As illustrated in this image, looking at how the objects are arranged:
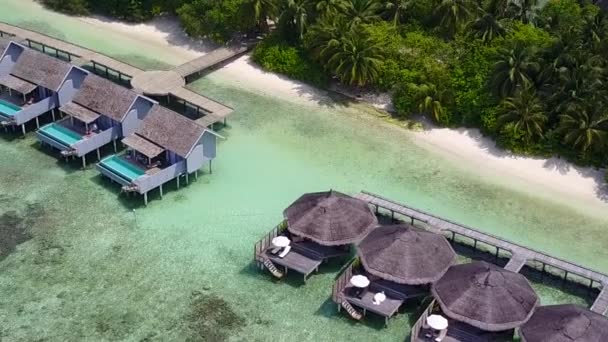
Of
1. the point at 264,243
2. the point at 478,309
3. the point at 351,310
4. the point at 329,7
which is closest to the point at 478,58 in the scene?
the point at 329,7

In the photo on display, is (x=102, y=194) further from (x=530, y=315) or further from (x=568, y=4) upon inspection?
(x=568, y=4)

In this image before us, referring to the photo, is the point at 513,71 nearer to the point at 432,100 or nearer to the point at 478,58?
the point at 478,58

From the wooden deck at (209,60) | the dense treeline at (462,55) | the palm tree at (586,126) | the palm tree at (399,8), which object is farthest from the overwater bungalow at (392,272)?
the palm tree at (399,8)

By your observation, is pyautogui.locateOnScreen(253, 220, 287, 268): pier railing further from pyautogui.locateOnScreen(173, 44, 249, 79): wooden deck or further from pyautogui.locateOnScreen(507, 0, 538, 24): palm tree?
pyautogui.locateOnScreen(507, 0, 538, 24): palm tree

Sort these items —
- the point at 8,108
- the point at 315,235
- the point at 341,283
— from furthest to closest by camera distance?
the point at 8,108 → the point at 315,235 → the point at 341,283

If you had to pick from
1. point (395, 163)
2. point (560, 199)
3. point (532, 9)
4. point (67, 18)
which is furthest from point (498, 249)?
point (67, 18)
